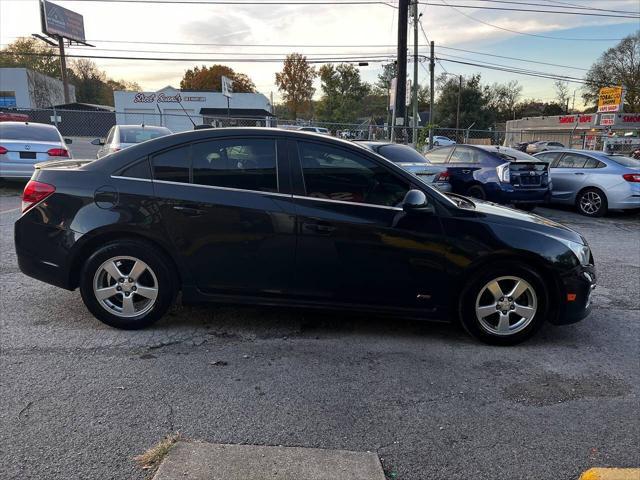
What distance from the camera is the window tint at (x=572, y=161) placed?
11461mm

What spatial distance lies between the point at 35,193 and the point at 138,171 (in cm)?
91

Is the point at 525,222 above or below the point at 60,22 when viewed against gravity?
below

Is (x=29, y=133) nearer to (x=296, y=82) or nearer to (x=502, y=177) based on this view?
(x=502, y=177)

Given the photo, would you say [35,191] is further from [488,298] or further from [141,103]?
[141,103]

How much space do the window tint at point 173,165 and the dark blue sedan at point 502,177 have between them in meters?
7.69

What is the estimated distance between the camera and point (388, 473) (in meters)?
2.49

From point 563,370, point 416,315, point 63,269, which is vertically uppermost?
point 63,269

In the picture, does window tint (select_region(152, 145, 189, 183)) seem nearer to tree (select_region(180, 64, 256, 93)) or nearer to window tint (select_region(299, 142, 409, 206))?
window tint (select_region(299, 142, 409, 206))

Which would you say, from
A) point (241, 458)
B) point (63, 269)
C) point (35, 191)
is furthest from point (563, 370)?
point (35, 191)

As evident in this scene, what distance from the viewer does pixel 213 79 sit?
80750 mm

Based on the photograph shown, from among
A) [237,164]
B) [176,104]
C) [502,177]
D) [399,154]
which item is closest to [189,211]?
[237,164]

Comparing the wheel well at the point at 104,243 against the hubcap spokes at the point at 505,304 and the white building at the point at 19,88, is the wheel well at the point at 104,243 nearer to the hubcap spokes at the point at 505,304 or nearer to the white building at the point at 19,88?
the hubcap spokes at the point at 505,304

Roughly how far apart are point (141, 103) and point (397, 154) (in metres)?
45.1

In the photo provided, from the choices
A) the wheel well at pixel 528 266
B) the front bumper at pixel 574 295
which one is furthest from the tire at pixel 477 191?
the wheel well at pixel 528 266
